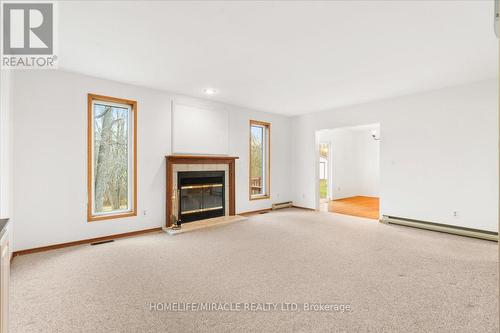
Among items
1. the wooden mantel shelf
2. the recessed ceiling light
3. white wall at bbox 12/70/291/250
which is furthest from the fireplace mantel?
the recessed ceiling light

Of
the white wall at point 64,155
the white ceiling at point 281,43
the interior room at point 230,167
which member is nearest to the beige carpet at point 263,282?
the interior room at point 230,167

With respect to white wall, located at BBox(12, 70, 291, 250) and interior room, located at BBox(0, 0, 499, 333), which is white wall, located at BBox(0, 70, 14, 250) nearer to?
interior room, located at BBox(0, 0, 499, 333)

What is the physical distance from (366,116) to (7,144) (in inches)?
245

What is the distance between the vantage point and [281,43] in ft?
9.34

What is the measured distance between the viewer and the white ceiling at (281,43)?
2242 millimetres

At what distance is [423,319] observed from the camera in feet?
6.30

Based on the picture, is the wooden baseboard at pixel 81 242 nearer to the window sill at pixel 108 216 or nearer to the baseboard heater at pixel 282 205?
the window sill at pixel 108 216

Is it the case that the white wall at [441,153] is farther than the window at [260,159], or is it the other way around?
the window at [260,159]

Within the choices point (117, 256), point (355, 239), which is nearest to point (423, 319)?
point (355, 239)

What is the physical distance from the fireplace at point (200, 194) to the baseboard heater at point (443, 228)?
3.63m

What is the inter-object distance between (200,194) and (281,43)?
3.49 metres

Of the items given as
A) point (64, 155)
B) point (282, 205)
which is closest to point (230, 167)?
point (282, 205)

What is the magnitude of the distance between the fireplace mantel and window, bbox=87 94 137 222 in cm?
59

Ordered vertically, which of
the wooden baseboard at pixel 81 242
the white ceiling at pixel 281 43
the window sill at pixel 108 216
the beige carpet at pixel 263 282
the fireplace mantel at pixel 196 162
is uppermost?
the white ceiling at pixel 281 43
